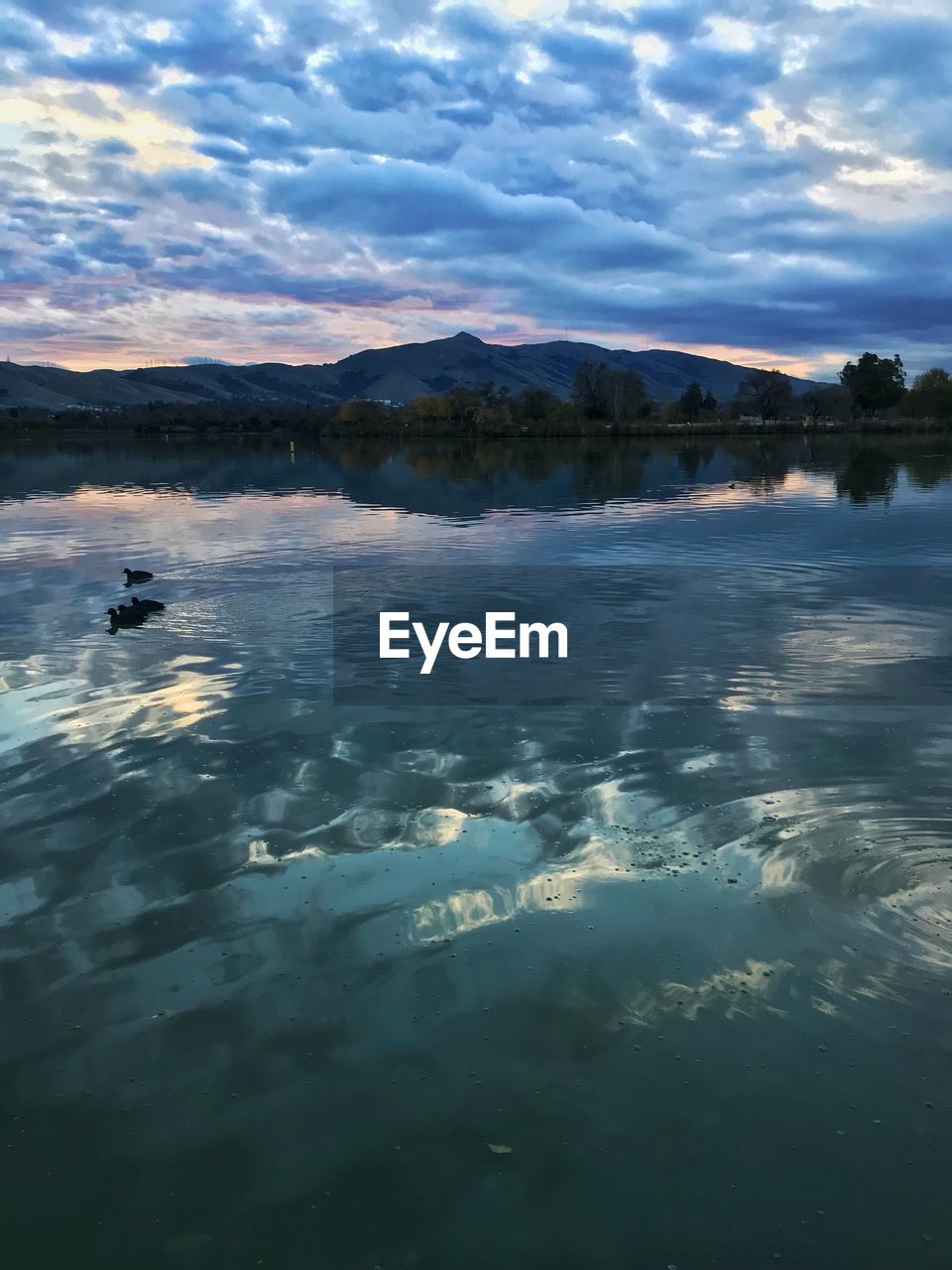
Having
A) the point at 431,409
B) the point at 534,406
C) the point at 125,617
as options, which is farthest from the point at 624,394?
the point at 125,617

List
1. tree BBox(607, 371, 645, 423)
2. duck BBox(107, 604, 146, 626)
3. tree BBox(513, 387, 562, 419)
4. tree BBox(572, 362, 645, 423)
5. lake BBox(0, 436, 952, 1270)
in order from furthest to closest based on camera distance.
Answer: tree BBox(572, 362, 645, 423), tree BBox(607, 371, 645, 423), tree BBox(513, 387, 562, 419), duck BBox(107, 604, 146, 626), lake BBox(0, 436, 952, 1270)

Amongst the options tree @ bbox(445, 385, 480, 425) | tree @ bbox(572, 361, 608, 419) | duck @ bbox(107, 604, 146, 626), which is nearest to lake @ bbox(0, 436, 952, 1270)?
duck @ bbox(107, 604, 146, 626)

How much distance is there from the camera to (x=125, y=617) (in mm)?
21828

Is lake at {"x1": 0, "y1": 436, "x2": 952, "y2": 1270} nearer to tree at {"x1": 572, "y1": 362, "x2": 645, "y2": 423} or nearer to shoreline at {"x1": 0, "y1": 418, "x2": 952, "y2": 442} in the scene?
shoreline at {"x1": 0, "y1": 418, "x2": 952, "y2": 442}

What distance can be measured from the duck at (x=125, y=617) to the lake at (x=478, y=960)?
61.2 inches

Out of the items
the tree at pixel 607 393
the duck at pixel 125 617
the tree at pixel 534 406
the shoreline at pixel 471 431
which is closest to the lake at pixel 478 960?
the duck at pixel 125 617

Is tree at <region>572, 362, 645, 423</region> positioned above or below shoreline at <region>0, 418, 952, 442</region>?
above

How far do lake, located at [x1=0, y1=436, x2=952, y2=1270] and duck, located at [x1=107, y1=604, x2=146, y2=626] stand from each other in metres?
1.56

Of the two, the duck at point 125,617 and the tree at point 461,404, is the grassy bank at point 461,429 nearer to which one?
the tree at point 461,404

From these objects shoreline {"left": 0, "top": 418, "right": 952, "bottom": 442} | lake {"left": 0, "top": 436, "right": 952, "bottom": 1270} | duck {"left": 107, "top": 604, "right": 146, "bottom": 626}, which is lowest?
lake {"left": 0, "top": 436, "right": 952, "bottom": 1270}

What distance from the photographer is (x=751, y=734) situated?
46.4 feet

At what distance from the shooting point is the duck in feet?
71.1

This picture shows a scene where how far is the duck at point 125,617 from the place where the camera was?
21672 millimetres

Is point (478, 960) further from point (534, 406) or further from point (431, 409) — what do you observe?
point (431, 409)
